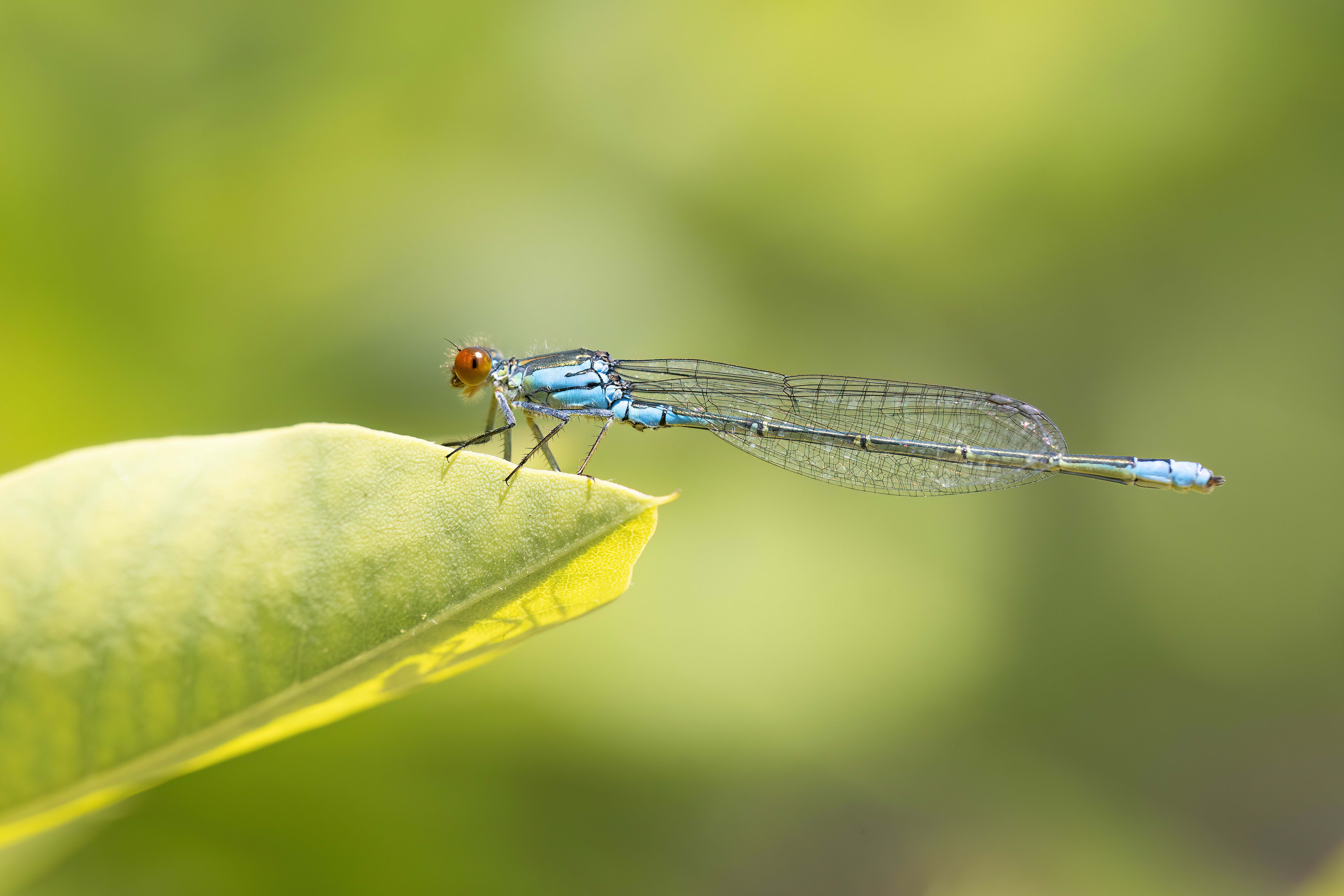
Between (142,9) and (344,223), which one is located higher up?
(142,9)

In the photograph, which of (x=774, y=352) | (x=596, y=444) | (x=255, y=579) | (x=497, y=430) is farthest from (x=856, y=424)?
(x=255, y=579)

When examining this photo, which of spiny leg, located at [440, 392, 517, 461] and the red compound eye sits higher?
the red compound eye

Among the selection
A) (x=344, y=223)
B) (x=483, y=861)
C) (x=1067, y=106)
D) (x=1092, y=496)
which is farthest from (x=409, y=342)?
(x=1092, y=496)

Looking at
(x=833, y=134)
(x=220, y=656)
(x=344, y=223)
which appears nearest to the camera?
(x=220, y=656)

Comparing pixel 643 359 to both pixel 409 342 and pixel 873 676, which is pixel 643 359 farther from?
pixel 873 676

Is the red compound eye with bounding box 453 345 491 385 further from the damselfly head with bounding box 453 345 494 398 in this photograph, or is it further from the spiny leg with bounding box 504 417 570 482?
the spiny leg with bounding box 504 417 570 482

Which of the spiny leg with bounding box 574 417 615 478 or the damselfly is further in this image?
the damselfly

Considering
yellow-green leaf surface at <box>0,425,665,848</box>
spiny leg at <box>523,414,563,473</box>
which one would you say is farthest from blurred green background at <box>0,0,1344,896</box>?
yellow-green leaf surface at <box>0,425,665,848</box>

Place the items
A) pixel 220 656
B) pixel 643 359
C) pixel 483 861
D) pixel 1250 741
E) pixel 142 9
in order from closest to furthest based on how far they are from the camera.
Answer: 1. pixel 220 656
2. pixel 483 861
3. pixel 142 9
4. pixel 643 359
5. pixel 1250 741
